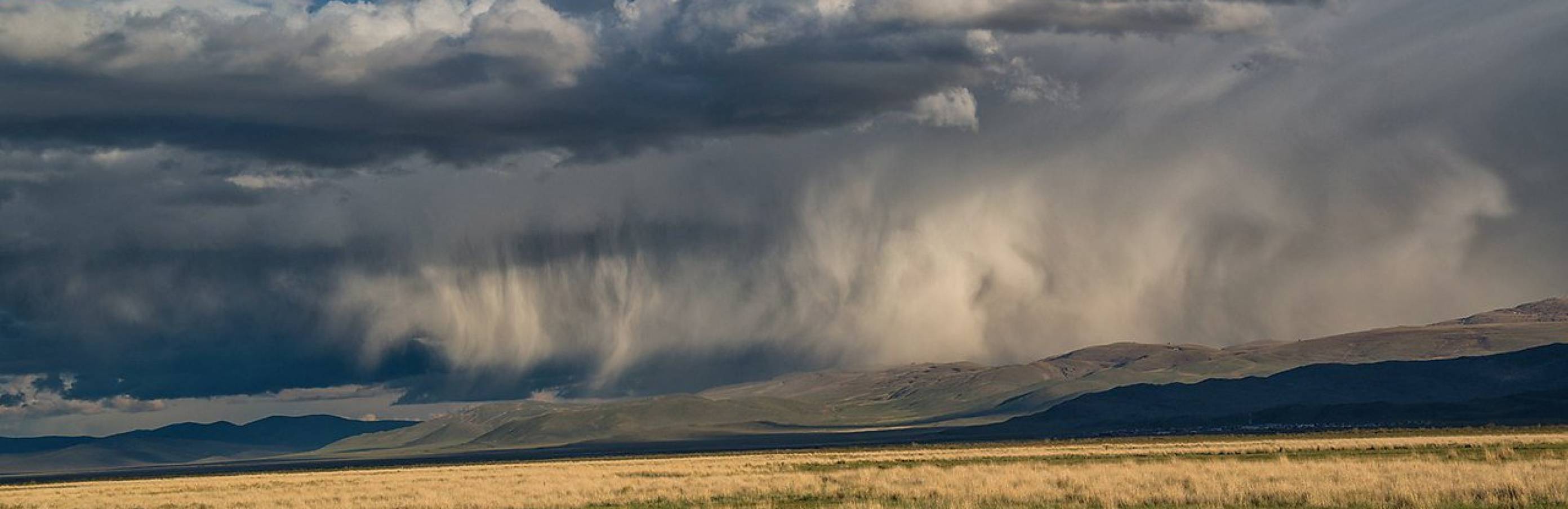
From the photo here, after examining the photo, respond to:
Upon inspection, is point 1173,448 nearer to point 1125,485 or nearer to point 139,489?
point 1125,485

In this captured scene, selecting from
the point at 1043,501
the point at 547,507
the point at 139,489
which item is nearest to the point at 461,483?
the point at 547,507

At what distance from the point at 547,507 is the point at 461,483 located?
96.8 ft

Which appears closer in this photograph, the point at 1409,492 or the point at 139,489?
the point at 1409,492

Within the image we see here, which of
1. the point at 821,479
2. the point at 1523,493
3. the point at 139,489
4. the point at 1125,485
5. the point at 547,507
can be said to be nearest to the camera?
the point at 1523,493

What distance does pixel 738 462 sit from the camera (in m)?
116

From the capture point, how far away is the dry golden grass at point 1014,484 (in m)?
41.3

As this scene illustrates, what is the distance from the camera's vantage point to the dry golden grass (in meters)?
41.3

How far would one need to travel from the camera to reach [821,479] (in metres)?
68.8

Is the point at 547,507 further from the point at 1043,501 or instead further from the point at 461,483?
the point at 461,483

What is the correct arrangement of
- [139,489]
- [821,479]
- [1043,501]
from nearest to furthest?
[1043,501]
[821,479]
[139,489]

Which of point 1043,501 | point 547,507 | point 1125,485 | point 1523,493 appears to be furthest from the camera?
point 547,507

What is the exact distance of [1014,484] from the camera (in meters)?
52.4

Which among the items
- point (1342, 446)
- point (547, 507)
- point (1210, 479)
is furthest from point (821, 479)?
point (1342, 446)

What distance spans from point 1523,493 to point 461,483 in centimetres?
5754
